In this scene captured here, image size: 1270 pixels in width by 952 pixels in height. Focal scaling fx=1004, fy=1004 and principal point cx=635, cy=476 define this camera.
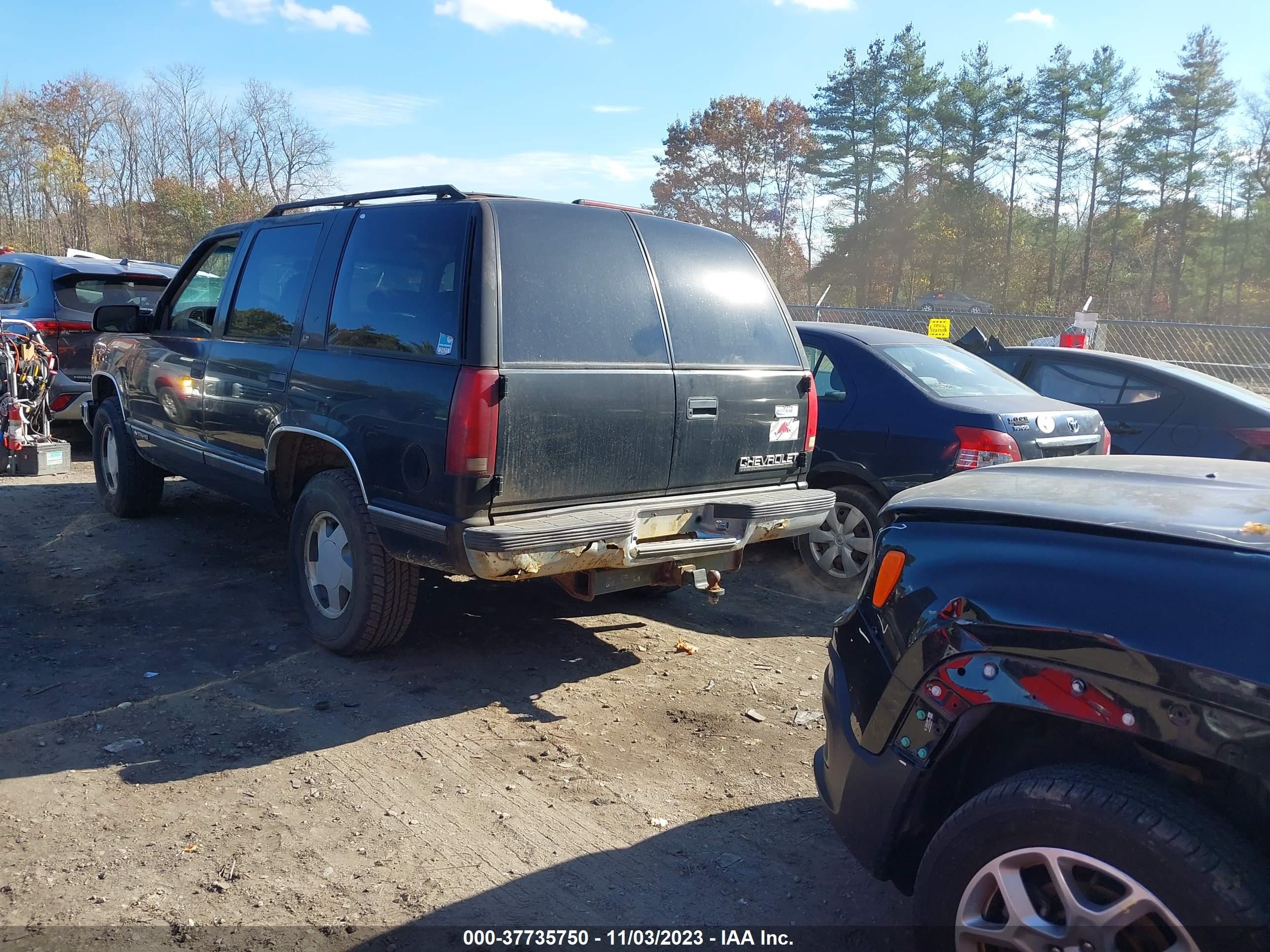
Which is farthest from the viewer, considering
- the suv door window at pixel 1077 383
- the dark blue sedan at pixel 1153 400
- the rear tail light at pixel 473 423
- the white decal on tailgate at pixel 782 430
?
the suv door window at pixel 1077 383

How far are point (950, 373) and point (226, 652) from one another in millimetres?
4554

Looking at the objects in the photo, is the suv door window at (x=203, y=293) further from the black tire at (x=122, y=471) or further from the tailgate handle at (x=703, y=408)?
the tailgate handle at (x=703, y=408)

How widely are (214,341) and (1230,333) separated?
13806 mm

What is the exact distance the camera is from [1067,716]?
208cm

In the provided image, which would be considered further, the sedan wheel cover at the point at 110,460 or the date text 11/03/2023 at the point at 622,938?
the sedan wheel cover at the point at 110,460

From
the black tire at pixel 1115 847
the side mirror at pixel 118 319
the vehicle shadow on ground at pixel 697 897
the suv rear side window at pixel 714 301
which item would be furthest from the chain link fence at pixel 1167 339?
the black tire at pixel 1115 847

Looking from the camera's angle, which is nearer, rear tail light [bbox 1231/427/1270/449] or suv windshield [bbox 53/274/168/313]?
rear tail light [bbox 1231/427/1270/449]

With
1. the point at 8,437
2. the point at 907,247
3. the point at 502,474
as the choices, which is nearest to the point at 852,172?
the point at 907,247

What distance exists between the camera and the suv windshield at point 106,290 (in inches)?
364

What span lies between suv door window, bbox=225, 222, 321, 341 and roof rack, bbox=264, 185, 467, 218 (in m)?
0.12

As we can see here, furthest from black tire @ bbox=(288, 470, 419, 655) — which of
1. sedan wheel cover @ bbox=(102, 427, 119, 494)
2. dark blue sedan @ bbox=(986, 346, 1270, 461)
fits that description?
dark blue sedan @ bbox=(986, 346, 1270, 461)

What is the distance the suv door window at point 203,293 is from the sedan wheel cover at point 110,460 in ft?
3.95

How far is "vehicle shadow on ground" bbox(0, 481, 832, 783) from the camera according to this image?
3932 millimetres

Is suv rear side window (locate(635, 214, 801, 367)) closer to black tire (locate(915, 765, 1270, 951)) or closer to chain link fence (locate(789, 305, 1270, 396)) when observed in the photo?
black tire (locate(915, 765, 1270, 951))
